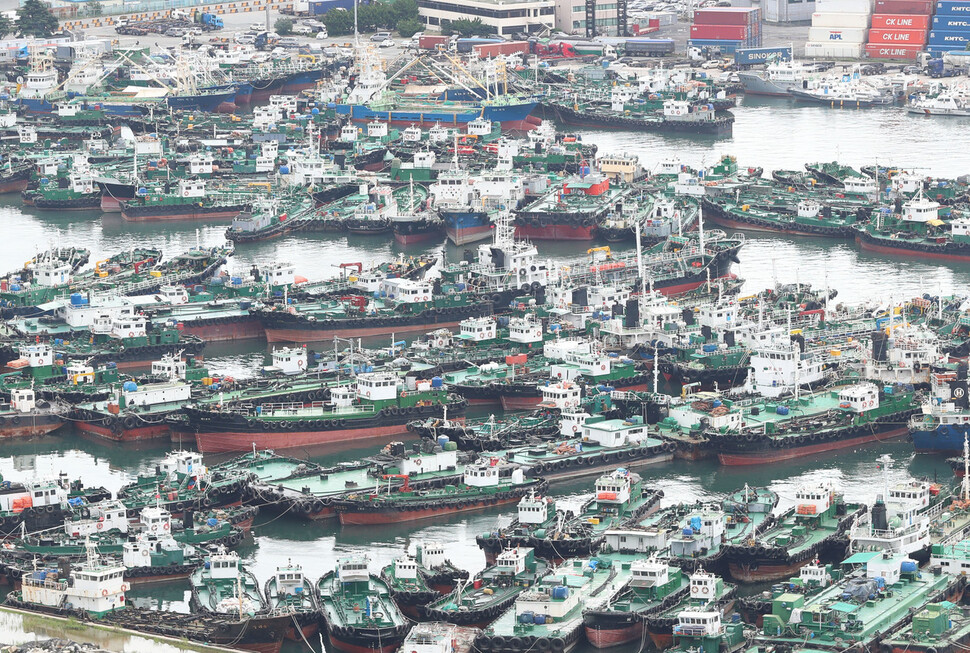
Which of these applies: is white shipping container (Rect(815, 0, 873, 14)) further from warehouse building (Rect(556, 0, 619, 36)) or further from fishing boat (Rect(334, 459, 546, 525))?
fishing boat (Rect(334, 459, 546, 525))

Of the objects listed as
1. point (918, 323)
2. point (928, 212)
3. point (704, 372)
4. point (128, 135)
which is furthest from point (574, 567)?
point (128, 135)

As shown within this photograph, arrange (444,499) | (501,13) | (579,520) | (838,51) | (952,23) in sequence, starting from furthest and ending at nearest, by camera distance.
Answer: (501,13) < (838,51) < (952,23) < (444,499) < (579,520)

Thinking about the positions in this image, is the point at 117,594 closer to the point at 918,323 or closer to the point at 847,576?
the point at 847,576

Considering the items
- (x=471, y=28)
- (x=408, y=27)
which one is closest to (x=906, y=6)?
(x=471, y=28)

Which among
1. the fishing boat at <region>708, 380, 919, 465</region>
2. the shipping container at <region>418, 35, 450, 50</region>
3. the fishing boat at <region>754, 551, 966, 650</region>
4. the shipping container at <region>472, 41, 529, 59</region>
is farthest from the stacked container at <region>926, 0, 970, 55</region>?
the fishing boat at <region>754, 551, 966, 650</region>

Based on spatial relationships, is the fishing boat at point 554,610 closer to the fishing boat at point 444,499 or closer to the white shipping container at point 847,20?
the fishing boat at point 444,499

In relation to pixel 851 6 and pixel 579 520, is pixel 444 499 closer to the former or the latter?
pixel 579 520
